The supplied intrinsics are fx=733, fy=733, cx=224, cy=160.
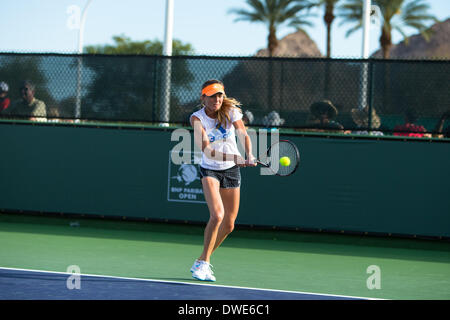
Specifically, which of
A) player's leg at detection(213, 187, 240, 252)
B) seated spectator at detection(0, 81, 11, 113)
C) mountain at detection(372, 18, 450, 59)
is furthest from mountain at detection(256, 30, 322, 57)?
player's leg at detection(213, 187, 240, 252)

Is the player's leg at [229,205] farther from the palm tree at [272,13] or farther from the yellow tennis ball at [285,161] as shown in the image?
the palm tree at [272,13]

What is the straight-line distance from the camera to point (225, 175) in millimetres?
6902

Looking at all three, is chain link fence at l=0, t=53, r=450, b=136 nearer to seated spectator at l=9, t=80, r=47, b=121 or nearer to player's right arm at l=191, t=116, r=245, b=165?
seated spectator at l=9, t=80, r=47, b=121

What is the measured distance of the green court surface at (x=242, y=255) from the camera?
7.14 metres

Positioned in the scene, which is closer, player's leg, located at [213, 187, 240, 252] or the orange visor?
the orange visor

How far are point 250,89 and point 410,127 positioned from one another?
225cm

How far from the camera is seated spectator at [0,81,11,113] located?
1121 centimetres

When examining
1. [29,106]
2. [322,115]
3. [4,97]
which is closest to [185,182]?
[322,115]

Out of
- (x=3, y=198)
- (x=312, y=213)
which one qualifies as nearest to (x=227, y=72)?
(x=312, y=213)

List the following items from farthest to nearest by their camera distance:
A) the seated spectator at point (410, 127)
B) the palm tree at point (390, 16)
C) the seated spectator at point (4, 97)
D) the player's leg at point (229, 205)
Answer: the palm tree at point (390, 16) < the seated spectator at point (4, 97) < the seated spectator at point (410, 127) < the player's leg at point (229, 205)

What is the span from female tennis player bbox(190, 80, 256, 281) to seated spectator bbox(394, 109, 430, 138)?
3.59 meters

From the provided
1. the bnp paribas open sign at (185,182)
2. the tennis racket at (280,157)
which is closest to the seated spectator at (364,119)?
the bnp paribas open sign at (185,182)

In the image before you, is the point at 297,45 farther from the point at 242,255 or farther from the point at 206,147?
the point at 206,147

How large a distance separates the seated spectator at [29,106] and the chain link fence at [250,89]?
2 centimetres
